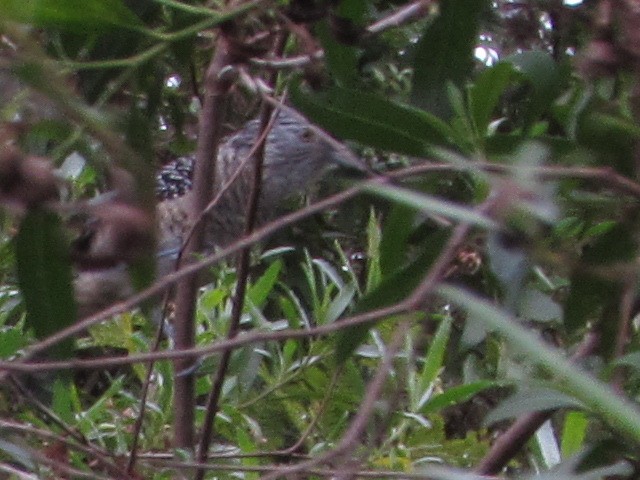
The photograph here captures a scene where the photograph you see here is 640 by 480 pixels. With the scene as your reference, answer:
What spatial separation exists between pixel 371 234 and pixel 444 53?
53cm

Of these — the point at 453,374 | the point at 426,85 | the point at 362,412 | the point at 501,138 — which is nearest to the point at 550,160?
the point at 501,138

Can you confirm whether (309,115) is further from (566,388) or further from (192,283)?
(192,283)

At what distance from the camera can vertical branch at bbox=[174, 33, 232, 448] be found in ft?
4.25

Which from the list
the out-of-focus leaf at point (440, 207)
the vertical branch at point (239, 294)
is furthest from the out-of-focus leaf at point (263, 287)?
the out-of-focus leaf at point (440, 207)

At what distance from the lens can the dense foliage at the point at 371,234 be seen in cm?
59

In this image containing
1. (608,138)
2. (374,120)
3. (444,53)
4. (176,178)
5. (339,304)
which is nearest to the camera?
(608,138)

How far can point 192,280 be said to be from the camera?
1332 mm

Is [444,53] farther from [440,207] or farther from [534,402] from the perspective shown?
[440,207]

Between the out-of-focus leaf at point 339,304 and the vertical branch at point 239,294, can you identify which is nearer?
the vertical branch at point 239,294

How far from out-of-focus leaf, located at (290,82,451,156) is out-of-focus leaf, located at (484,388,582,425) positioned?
0.20 meters

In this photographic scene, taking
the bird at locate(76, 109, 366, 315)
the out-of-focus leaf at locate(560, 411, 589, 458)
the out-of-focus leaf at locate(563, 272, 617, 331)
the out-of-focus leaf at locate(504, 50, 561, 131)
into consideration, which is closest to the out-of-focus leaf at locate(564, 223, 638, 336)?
the out-of-focus leaf at locate(563, 272, 617, 331)

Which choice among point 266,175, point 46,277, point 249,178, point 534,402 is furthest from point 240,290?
point 266,175

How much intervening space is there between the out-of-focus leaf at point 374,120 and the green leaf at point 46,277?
0.22 metres

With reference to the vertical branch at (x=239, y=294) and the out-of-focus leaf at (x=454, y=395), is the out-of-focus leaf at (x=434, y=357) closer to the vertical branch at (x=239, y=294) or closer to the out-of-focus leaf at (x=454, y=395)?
the out-of-focus leaf at (x=454, y=395)
